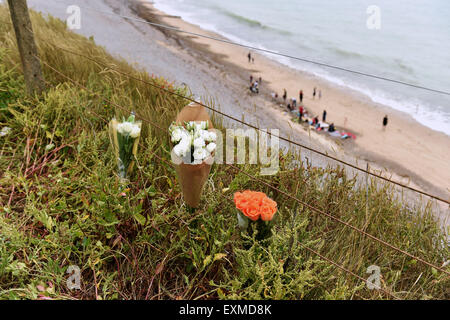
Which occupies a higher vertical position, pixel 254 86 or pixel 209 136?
pixel 209 136

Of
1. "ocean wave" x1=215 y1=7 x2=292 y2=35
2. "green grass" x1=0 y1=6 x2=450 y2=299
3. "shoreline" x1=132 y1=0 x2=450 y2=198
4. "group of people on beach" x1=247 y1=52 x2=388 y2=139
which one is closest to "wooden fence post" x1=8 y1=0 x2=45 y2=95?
"green grass" x1=0 y1=6 x2=450 y2=299

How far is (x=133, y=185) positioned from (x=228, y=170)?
70cm

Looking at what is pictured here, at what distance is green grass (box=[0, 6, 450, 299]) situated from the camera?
1.80 metres

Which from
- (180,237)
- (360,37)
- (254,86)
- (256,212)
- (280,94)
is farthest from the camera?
(360,37)

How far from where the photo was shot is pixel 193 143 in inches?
74.5

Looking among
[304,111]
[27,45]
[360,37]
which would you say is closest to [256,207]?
[27,45]

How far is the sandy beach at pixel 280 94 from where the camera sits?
7.26 m

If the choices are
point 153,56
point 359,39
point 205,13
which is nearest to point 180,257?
point 153,56

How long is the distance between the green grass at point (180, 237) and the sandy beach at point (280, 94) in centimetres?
368

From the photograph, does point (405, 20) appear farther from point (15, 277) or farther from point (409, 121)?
point (15, 277)

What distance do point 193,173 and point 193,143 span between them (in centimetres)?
17

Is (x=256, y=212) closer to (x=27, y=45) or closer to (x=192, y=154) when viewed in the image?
(x=192, y=154)

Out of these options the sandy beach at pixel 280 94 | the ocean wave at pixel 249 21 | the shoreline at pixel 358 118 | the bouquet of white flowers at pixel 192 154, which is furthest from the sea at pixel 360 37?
the bouquet of white flowers at pixel 192 154

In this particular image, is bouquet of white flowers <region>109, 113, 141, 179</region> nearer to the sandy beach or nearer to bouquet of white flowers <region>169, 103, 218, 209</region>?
bouquet of white flowers <region>169, 103, 218, 209</region>
